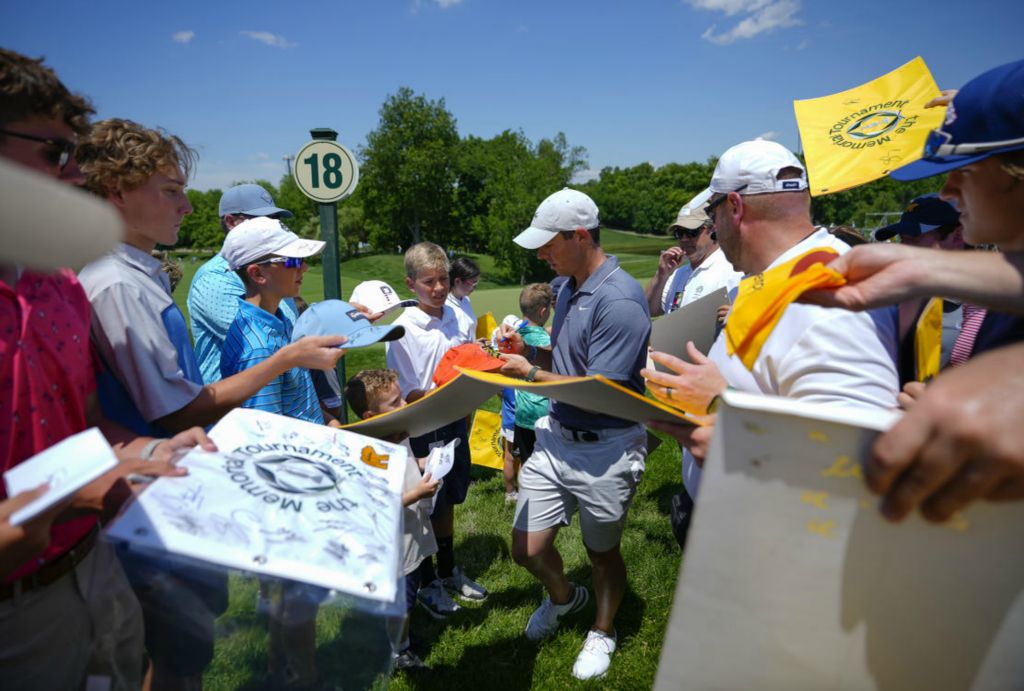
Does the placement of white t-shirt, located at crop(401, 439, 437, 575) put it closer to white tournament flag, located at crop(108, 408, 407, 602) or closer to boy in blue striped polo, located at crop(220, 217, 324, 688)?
boy in blue striped polo, located at crop(220, 217, 324, 688)

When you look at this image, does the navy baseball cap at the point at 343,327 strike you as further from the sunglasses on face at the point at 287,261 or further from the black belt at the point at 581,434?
the black belt at the point at 581,434

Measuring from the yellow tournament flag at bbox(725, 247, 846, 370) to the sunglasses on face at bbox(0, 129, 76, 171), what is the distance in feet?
6.31

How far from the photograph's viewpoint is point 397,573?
4.25 ft

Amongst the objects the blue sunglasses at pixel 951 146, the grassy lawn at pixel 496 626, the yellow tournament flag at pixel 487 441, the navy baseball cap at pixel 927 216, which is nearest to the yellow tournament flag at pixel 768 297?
the blue sunglasses at pixel 951 146

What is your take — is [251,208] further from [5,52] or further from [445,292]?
[5,52]

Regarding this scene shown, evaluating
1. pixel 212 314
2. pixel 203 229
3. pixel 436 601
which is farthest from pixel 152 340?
pixel 203 229

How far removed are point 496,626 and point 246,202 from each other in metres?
4.28

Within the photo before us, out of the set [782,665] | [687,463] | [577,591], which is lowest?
[577,591]

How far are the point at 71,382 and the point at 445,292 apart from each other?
2.68 metres

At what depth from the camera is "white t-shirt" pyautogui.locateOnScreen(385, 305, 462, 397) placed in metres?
3.92

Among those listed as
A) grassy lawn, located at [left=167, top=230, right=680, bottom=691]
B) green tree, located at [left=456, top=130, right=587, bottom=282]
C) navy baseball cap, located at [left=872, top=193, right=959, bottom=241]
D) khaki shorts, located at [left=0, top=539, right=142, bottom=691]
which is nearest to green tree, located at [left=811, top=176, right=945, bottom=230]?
green tree, located at [left=456, top=130, right=587, bottom=282]

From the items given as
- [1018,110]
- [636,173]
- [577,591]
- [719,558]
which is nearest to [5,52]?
[719,558]

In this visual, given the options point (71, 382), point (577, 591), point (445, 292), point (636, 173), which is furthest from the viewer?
point (636, 173)

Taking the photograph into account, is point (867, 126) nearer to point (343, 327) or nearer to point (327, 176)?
point (343, 327)
